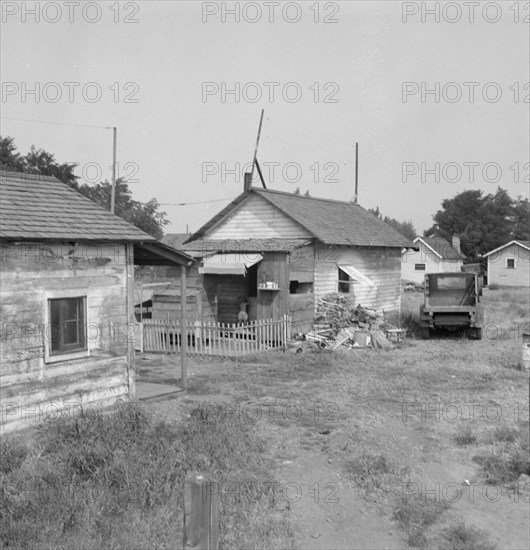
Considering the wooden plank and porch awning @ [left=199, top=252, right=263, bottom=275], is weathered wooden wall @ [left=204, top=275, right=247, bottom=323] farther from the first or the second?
the wooden plank

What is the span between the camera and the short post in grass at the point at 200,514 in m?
3.89

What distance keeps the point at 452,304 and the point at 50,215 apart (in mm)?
16759

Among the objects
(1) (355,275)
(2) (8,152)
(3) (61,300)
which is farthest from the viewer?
(2) (8,152)

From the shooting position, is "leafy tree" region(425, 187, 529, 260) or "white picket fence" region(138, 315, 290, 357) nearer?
"white picket fence" region(138, 315, 290, 357)

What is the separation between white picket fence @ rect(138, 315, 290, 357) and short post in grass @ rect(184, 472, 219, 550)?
575 inches

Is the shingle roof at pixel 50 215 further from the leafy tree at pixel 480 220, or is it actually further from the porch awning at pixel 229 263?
the leafy tree at pixel 480 220

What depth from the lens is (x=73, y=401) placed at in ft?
35.0

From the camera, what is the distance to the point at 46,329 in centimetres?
1025

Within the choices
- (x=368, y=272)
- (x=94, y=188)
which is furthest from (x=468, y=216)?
(x=368, y=272)

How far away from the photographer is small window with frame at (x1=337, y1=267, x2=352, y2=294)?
2330cm

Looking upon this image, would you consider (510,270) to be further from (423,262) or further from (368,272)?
(368,272)

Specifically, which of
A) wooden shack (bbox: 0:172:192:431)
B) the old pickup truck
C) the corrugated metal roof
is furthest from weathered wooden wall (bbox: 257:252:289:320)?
wooden shack (bbox: 0:172:192:431)

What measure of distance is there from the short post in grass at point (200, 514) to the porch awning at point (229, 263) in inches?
651


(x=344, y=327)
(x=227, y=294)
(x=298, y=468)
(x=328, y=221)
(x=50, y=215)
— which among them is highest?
(x=328, y=221)
